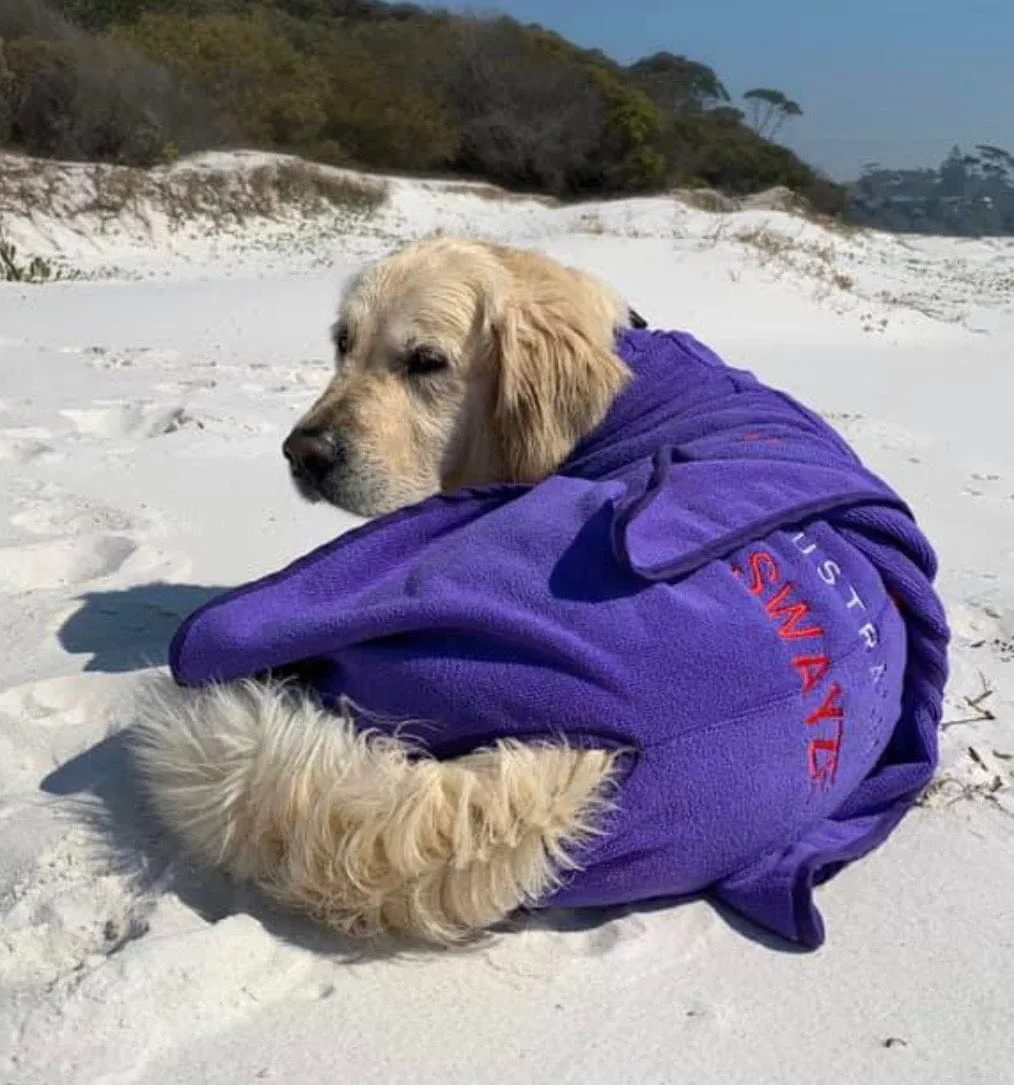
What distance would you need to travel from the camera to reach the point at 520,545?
205cm

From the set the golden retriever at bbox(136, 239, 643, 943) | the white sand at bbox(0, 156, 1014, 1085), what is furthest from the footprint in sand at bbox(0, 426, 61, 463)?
the golden retriever at bbox(136, 239, 643, 943)

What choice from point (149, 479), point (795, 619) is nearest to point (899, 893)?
point (795, 619)

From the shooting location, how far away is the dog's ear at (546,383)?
292 centimetres

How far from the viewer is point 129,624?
3.16 m

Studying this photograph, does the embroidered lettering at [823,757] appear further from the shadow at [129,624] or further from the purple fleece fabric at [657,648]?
the shadow at [129,624]

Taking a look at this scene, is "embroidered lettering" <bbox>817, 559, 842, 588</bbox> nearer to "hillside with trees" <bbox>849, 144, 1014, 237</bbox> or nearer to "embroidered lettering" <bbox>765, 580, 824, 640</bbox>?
"embroidered lettering" <bbox>765, 580, 824, 640</bbox>

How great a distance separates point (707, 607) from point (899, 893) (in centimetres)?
62

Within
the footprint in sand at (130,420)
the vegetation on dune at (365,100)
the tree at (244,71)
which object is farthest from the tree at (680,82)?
the footprint in sand at (130,420)

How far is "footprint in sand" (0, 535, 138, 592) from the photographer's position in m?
3.51

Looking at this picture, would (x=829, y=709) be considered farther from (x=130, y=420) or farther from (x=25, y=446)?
(x=130, y=420)

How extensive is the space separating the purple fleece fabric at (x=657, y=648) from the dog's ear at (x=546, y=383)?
0.57 metres

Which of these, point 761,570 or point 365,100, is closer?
point 761,570

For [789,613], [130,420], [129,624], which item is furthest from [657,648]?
[130,420]

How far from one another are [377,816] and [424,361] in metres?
1.50
